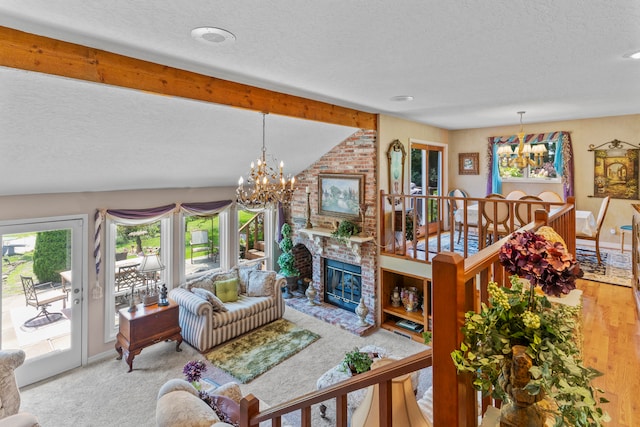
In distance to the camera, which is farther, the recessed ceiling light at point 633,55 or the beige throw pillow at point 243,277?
the beige throw pillow at point 243,277

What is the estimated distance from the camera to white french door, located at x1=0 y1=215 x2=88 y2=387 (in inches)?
162

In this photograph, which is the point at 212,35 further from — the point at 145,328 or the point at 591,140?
the point at 591,140

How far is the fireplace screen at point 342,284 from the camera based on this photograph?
5898 millimetres

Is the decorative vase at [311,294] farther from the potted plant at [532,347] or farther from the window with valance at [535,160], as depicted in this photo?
the potted plant at [532,347]

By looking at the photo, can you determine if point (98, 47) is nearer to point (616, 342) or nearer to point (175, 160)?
point (175, 160)

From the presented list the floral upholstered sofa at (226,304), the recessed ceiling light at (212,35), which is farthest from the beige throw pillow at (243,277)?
the recessed ceiling light at (212,35)

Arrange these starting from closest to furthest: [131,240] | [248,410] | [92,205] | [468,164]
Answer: [248,410] → [92,205] → [131,240] → [468,164]

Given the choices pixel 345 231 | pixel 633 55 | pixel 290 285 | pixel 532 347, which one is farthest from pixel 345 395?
pixel 290 285

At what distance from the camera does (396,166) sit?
5.61 meters

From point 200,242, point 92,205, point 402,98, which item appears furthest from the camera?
point 200,242

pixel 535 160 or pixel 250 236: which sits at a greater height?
pixel 535 160

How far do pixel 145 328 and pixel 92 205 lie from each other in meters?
1.80

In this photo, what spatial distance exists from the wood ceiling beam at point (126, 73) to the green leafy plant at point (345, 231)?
206cm

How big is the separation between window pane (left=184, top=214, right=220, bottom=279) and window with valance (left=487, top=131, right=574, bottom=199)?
537 cm
